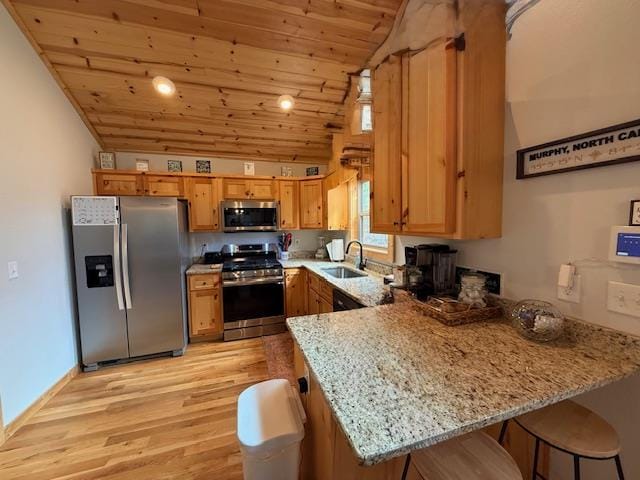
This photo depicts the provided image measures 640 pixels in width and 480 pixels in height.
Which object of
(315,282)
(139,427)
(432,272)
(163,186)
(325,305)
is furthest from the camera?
(163,186)

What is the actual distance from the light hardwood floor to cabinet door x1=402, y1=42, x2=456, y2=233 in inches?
70.5

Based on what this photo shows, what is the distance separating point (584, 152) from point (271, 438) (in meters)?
1.69

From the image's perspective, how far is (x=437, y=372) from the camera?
883 mm

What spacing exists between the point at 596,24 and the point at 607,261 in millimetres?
892

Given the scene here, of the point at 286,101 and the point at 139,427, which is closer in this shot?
the point at 139,427

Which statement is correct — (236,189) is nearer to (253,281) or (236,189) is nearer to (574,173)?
(253,281)

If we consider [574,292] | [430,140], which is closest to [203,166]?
[430,140]

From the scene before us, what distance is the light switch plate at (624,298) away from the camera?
3.14 ft

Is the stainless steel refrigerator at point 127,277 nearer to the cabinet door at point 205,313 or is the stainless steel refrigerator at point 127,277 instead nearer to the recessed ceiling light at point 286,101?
the cabinet door at point 205,313

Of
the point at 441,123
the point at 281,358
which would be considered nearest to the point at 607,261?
the point at 441,123

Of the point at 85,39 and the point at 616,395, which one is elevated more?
the point at 85,39

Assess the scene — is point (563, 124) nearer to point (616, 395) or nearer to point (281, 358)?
point (616, 395)

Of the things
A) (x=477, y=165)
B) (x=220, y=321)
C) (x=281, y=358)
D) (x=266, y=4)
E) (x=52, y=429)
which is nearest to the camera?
(x=477, y=165)

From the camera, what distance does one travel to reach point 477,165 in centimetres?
128
